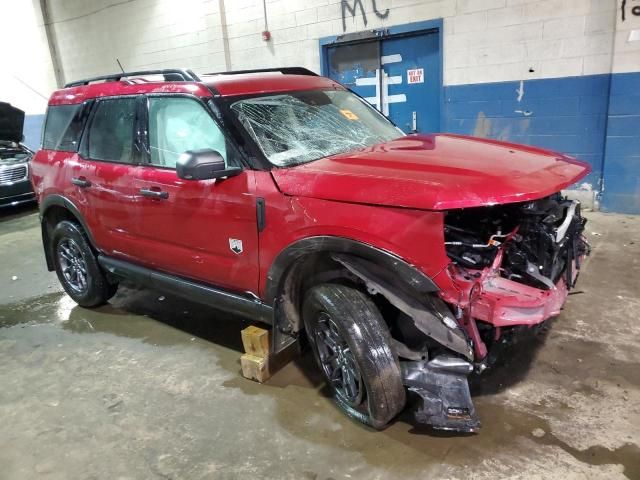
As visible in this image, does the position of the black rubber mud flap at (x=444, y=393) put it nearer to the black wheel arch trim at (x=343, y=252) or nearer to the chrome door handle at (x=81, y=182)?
the black wheel arch trim at (x=343, y=252)

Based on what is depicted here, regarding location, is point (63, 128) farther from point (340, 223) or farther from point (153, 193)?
point (340, 223)

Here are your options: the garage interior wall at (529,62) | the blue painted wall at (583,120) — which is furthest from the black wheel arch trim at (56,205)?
the blue painted wall at (583,120)

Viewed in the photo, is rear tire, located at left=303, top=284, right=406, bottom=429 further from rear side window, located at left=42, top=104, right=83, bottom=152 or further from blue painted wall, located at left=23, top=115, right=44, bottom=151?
blue painted wall, located at left=23, top=115, right=44, bottom=151

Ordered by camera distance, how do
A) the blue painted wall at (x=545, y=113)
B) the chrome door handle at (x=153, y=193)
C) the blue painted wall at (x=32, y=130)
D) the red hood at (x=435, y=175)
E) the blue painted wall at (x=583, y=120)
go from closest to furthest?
the red hood at (x=435, y=175)
the chrome door handle at (x=153, y=193)
the blue painted wall at (x=583, y=120)
the blue painted wall at (x=545, y=113)
the blue painted wall at (x=32, y=130)

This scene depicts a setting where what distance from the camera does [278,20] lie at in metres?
8.09

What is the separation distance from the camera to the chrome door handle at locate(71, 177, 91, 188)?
3896mm

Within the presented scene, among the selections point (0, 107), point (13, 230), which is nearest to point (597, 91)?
point (13, 230)

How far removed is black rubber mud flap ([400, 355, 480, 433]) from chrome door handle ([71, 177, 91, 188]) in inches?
113

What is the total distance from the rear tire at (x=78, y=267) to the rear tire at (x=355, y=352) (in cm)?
238

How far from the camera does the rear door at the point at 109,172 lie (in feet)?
11.8

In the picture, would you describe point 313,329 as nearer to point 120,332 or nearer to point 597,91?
→ point 120,332

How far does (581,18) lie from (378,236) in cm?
491

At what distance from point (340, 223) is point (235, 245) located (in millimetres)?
820

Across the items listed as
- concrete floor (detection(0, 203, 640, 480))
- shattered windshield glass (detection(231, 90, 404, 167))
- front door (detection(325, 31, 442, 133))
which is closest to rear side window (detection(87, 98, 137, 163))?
shattered windshield glass (detection(231, 90, 404, 167))
